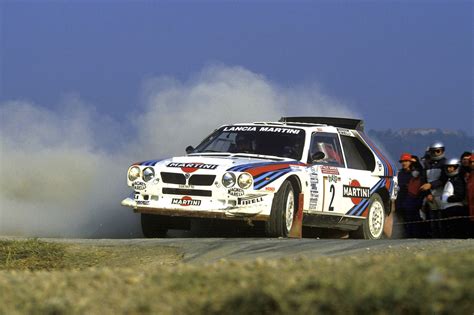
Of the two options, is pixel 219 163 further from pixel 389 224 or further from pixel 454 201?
pixel 389 224

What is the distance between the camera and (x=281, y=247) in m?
12.7

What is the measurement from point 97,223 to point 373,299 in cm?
1859

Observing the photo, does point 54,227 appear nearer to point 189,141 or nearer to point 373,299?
point 189,141

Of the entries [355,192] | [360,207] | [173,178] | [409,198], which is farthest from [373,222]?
[173,178]

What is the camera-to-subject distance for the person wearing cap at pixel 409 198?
1847cm

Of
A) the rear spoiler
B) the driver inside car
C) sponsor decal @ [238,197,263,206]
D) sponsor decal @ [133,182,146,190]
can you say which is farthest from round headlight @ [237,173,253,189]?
the rear spoiler

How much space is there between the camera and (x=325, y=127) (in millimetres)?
17266

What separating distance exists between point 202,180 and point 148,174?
721 mm

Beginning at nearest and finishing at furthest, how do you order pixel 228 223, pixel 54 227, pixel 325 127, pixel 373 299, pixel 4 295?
pixel 373 299 → pixel 4 295 → pixel 228 223 → pixel 325 127 → pixel 54 227

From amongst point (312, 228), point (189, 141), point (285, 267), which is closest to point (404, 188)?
point (312, 228)

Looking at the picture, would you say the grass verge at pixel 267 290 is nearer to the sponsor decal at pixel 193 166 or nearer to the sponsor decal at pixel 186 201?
the sponsor decal at pixel 186 201

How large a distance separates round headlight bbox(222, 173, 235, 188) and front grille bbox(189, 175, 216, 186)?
0.14 meters

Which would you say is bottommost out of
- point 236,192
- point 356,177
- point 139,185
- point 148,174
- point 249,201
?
point 249,201

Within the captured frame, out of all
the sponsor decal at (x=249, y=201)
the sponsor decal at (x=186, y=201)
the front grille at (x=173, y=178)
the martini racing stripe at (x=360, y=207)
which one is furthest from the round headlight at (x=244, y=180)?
the martini racing stripe at (x=360, y=207)
